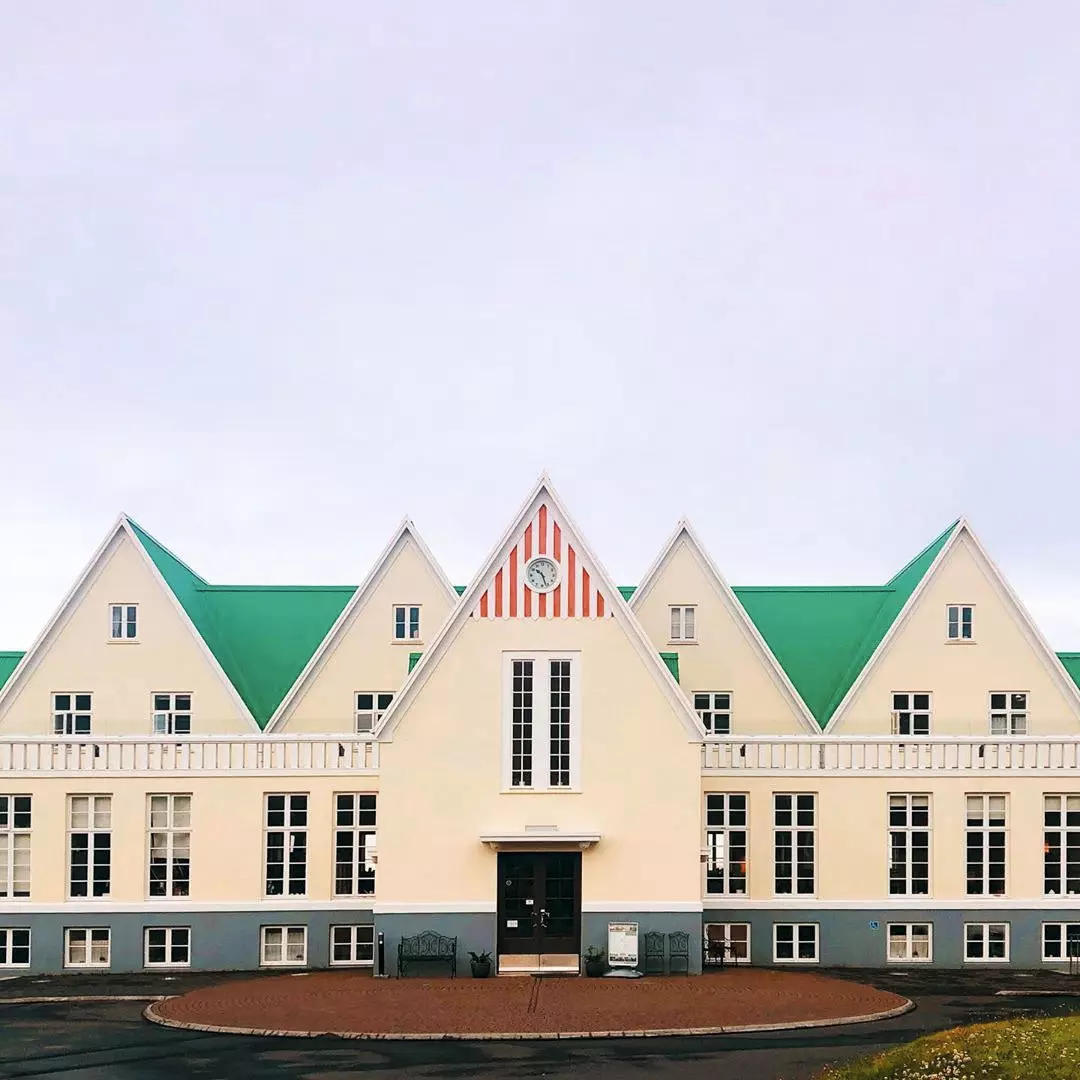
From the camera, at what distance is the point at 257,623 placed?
152 ft

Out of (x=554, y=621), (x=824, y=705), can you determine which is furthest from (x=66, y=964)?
(x=824, y=705)

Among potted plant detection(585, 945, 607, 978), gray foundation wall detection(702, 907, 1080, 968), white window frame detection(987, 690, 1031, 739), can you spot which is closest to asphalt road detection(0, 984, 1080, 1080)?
potted plant detection(585, 945, 607, 978)

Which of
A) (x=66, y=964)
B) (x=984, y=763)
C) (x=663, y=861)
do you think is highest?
(x=984, y=763)

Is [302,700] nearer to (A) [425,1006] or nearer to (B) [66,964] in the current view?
(B) [66,964]

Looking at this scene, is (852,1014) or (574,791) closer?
(852,1014)

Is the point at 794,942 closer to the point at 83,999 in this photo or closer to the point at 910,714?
the point at 910,714

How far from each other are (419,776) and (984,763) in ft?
51.0

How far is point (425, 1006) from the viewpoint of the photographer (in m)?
→ 30.1

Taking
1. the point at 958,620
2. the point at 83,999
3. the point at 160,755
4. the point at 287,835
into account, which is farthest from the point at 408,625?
the point at 958,620

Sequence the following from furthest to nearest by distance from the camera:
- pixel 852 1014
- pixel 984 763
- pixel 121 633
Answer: pixel 121 633, pixel 984 763, pixel 852 1014

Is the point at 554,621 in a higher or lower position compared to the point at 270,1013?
higher

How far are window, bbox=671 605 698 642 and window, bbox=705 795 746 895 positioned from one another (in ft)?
21.2

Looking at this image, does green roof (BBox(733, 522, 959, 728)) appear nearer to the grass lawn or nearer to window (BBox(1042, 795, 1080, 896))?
window (BBox(1042, 795, 1080, 896))

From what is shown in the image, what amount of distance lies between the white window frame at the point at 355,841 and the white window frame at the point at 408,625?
663 centimetres
